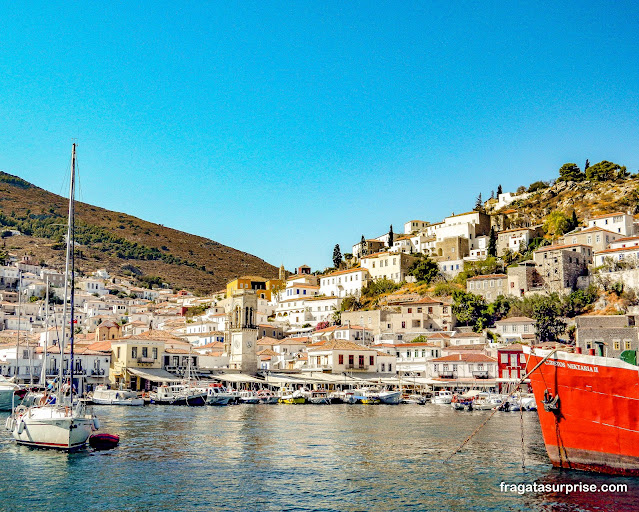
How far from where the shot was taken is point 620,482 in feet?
69.1

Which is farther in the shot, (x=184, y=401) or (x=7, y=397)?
(x=184, y=401)

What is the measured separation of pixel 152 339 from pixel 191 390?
42.4 feet

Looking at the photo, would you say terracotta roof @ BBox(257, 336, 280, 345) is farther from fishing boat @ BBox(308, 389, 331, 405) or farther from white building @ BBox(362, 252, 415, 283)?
white building @ BBox(362, 252, 415, 283)

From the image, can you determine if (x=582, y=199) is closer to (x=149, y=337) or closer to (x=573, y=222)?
(x=573, y=222)

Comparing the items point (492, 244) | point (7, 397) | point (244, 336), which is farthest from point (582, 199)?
point (7, 397)

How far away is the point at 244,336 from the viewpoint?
256 ft

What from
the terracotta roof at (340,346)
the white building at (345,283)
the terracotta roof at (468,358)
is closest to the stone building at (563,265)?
the terracotta roof at (468,358)

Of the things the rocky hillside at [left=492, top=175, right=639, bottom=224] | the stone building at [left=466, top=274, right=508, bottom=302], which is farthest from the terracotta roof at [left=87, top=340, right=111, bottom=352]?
the rocky hillside at [left=492, top=175, right=639, bottom=224]

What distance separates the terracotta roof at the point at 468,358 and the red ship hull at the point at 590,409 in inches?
2066

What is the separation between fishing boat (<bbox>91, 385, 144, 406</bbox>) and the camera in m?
59.9

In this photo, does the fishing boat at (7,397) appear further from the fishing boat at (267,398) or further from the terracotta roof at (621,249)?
the terracotta roof at (621,249)

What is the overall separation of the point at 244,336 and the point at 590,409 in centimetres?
5924

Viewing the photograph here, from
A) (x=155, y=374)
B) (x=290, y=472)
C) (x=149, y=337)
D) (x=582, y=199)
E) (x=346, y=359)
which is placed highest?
(x=582, y=199)


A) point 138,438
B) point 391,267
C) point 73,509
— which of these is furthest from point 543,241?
point 73,509
